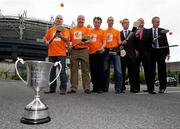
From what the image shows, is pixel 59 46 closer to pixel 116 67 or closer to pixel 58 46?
pixel 58 46

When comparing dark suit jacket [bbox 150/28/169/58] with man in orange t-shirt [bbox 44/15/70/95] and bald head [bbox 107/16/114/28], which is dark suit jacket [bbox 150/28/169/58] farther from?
man in orange t-shirt [bbox 44/15/70/95]

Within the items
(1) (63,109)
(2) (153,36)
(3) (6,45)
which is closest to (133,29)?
(2) (153,36)

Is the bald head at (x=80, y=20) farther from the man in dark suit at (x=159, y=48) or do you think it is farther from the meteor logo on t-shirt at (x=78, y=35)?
the man in dark suit at (x=159, y=48)

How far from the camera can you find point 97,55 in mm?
6637

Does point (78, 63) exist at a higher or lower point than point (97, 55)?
lower

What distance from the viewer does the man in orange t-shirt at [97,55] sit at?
659 cm

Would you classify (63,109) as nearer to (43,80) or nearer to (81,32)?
(43,80)

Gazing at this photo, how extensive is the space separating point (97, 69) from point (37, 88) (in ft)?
13.3

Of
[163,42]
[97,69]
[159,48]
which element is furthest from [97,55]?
[163,42]

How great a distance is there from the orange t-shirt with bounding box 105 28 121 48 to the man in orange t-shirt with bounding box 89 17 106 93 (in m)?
0.12

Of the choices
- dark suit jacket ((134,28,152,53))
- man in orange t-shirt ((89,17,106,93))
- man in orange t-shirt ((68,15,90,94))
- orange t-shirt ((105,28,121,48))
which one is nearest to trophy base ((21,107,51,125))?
man in orange t-shirt ((68,15,90,94))

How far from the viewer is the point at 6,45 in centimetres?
7025

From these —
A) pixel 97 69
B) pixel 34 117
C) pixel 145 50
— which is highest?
pixel 145 50

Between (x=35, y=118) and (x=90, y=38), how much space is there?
13.0 ft
